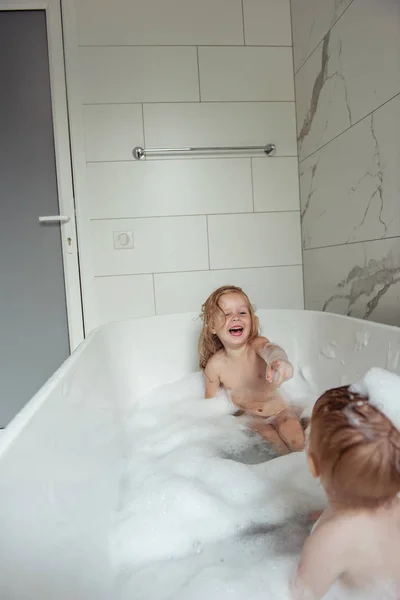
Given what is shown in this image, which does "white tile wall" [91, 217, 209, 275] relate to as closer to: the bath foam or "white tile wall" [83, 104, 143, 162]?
"white tile wall" [83, 104, 143, 162]

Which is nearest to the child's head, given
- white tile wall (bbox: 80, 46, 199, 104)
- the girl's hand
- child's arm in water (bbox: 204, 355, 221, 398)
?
the girl's hand

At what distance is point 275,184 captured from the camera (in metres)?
1.98

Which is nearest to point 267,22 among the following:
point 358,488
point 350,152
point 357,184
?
point 350,152

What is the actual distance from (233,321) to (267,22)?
1.42 meters

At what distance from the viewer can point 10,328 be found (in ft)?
6.33

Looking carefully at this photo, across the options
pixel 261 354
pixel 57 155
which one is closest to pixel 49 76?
pixel 57 155

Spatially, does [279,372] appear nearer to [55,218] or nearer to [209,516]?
[209,516]

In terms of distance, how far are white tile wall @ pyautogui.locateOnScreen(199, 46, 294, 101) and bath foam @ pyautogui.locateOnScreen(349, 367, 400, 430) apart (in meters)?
1.69

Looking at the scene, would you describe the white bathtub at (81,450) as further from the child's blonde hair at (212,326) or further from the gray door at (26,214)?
the gray door at (26,214)

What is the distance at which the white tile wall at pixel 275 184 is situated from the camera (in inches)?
77.6

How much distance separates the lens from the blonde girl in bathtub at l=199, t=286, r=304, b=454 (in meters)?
1.32

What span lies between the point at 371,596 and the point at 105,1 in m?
2.19

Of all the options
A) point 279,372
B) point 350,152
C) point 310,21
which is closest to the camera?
point 279,372

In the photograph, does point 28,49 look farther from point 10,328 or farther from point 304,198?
point 304,198
